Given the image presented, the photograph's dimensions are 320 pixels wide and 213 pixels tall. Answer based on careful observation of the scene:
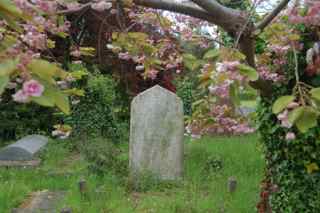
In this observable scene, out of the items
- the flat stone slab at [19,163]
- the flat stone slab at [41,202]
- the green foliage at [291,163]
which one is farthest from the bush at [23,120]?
the green foliage at [291,163]

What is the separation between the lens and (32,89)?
1.20 m

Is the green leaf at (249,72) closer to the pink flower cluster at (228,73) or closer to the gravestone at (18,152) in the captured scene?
the pink flower cluster at (228,73)

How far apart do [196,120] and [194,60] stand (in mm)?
634

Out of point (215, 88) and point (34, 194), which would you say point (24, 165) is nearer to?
point (34, 194)

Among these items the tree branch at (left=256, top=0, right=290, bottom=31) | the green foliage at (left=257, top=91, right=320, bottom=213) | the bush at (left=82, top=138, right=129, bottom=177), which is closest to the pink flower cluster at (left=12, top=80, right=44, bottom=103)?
the tree branch at (left=256, top=0, right=290, bottom=31)

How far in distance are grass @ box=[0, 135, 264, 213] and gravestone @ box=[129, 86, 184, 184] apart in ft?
1.08

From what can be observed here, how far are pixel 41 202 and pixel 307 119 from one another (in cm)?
501

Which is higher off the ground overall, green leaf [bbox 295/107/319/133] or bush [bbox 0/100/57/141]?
bush [bbox 0/100/57/141]

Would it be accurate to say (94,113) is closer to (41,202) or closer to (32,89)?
(41,202)

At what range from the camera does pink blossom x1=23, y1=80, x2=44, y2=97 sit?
1199 mm

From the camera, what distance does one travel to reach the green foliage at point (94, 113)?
10930 mm

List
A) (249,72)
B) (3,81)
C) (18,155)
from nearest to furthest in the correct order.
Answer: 1. (3,81)
2. (249,72)
3. (18,155)

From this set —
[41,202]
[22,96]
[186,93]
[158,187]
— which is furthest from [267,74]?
[186,93]

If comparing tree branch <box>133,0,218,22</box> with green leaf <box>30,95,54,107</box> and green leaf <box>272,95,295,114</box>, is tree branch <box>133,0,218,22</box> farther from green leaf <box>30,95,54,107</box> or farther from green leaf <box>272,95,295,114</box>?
green leaf <box>30,95,54,107</box>
